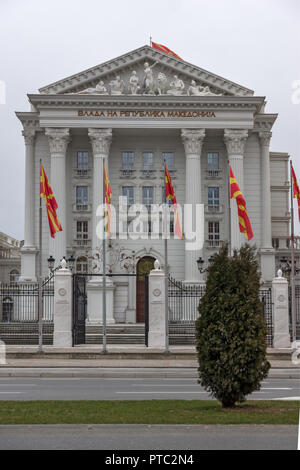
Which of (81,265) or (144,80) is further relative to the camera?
(81,265)

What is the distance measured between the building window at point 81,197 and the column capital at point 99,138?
3.57 m

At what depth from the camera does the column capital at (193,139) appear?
5272 cm

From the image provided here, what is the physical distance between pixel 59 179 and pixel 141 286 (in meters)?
10.1

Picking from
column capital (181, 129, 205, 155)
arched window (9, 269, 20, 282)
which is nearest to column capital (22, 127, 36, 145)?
column capital (181, 129, 205, 155)

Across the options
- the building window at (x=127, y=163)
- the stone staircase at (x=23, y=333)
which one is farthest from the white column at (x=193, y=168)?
the stone staircase at (x=23, y=333)

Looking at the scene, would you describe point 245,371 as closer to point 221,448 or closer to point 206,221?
point 221,448

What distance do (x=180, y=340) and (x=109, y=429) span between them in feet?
84.8

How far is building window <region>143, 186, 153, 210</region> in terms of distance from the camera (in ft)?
179

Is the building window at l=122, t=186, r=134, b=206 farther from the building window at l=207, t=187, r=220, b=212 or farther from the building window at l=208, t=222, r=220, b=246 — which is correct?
the building window at l=208, t=222, r=220, b=246

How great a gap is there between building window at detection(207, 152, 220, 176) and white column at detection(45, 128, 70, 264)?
36.5 ft

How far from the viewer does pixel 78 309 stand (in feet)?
112

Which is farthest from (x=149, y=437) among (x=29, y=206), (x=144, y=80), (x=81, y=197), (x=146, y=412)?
(x=144, y=80)

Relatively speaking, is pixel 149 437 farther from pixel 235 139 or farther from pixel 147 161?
pixel 147 161

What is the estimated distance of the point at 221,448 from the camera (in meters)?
9.94
